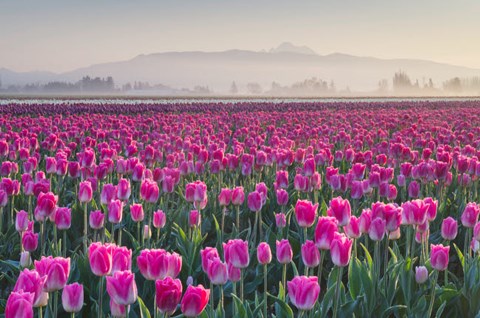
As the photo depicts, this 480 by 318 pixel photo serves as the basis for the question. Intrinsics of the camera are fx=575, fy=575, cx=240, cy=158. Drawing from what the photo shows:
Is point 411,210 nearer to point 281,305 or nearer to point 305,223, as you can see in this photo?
point 305,223

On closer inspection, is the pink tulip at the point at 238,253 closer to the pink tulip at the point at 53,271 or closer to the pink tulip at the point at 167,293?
the pink tulip at the point at 167,293

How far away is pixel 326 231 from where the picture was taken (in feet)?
9.52

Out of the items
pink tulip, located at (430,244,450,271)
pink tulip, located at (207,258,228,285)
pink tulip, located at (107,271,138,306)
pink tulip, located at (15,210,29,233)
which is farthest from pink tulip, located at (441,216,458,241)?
pink tulip, located at (15,210,29,233)

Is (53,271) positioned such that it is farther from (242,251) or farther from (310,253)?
(310,253)

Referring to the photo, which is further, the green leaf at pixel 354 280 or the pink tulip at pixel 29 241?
the pink tulip at pixel 29 241

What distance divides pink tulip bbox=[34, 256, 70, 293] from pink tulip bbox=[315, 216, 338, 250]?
1247mm

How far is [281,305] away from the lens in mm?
3020

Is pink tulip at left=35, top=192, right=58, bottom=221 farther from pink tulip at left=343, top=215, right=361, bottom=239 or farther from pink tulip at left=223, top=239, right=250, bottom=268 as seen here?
pink tulip at left=343, top=215, right=361, bottom=239

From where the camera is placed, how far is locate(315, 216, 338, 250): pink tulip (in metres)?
2.88

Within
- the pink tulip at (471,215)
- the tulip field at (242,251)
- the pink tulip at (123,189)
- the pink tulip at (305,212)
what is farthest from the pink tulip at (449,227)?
the pink tulip at (123,189)

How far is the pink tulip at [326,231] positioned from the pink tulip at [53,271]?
125cm

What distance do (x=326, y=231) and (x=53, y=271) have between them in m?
1.32

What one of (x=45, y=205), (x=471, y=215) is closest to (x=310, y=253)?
(x=471, y=215)

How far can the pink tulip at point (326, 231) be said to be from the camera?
2.88m
